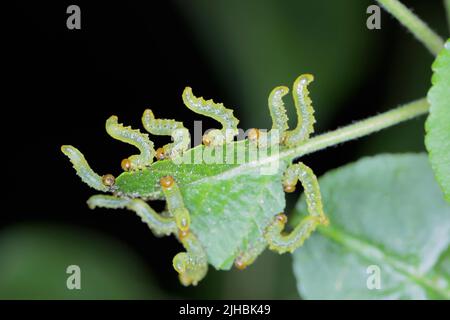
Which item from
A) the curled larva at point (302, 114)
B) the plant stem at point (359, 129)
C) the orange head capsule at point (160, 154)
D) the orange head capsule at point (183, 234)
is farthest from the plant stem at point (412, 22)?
the orange head capsule at point (183, 234)

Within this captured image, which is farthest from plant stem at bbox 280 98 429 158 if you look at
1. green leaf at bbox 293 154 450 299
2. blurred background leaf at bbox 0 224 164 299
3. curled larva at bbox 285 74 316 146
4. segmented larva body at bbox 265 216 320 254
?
blurred background leaf at bbox 0 224 164 299

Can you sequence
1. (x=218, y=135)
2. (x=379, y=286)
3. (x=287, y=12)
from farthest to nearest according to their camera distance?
(x=287, y=12) < (x=379, y=286) < (x=218, y=135)

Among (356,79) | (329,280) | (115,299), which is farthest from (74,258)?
(356,79)

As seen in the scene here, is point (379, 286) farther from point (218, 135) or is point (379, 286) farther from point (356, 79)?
point (356, 79)

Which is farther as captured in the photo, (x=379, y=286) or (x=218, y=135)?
(x=379, y=286)

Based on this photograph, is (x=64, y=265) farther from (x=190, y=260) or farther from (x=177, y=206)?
(x=177, y=206)

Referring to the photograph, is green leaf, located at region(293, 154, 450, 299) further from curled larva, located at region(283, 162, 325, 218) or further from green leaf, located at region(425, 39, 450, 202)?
green leaf, located at region(425, 39, 450, 202)
